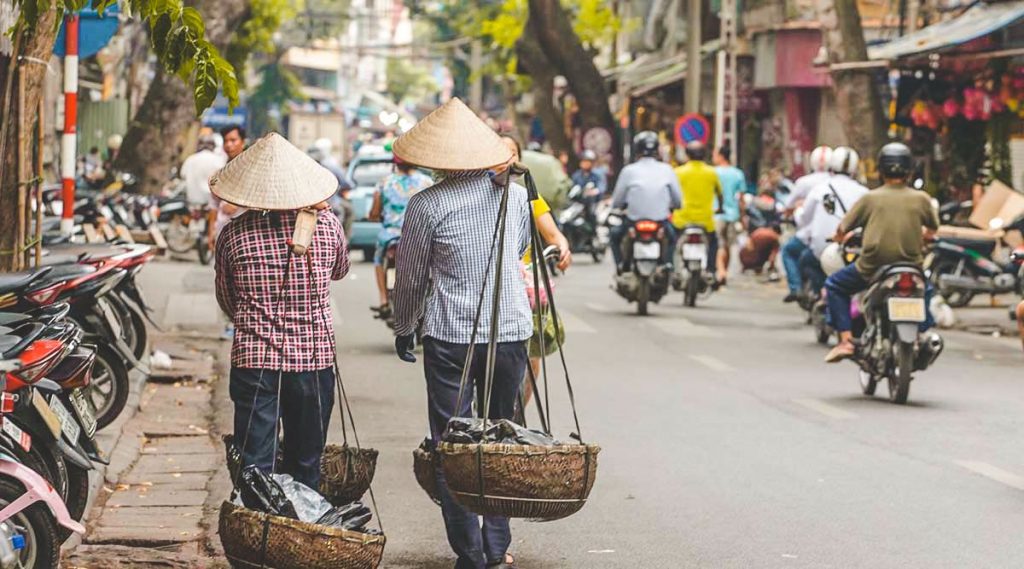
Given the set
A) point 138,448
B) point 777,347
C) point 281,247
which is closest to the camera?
point 281,247

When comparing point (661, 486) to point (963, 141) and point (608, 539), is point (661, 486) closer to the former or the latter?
point (608, 539)

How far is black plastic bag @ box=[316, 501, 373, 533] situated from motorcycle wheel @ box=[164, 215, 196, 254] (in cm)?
2013

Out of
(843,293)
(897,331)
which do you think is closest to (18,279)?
(897,331)

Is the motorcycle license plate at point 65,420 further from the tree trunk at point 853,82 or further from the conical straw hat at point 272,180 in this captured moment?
the tree trunk at point 853,82

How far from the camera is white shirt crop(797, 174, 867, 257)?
50.3ft

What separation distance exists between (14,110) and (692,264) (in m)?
11.2

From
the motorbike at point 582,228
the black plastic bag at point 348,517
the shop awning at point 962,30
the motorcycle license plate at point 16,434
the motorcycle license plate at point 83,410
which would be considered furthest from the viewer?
the motorbike at point 582,228

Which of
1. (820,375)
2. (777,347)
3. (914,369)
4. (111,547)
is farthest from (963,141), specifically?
(111,547)

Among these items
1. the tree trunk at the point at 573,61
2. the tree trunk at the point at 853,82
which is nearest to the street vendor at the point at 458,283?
the tree trunk at the point at 853,82

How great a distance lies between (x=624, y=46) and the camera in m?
57.4

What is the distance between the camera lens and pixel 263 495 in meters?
6.17

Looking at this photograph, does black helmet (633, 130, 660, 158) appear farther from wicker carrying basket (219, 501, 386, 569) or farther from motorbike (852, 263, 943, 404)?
wicker carrying basket (219, 501, 386, 569)

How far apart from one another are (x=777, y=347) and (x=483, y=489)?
10.3 m

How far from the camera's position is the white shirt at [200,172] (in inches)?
933
